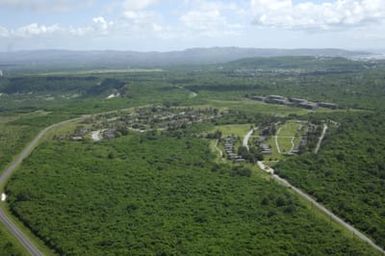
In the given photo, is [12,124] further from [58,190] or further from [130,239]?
[130,239]

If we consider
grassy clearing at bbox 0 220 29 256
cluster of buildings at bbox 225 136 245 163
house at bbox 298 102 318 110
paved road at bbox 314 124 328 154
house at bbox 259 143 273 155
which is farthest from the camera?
house at bbox 298 102 318 110

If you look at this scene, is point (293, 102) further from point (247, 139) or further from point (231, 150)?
point (231, 150)

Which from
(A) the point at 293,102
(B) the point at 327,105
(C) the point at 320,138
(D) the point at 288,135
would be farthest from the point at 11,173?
(A) the point at 293,102

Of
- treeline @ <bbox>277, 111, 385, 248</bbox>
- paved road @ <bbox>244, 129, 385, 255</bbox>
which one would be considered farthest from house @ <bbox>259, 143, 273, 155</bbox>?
treeline @ <bbox>277, 111, 385, 248</bbox>

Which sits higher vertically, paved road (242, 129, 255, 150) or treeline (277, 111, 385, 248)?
treeline (277, 111, 385, 248)

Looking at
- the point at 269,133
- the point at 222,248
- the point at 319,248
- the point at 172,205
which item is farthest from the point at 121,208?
the point at 269,133

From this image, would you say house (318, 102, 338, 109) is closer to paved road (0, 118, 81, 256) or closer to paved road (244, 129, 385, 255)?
paved road (244, 129, 385, 255)

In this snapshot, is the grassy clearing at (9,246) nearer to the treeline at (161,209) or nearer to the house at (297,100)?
the treeline at (161,209)

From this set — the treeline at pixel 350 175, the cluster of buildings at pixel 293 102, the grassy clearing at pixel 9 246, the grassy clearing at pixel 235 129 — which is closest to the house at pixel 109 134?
the grassy clearing at pixel 235 129

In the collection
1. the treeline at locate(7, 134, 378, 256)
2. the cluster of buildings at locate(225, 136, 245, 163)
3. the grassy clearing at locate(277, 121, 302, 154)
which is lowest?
the grassy clearing at locate(277, 121, 302, 154)
